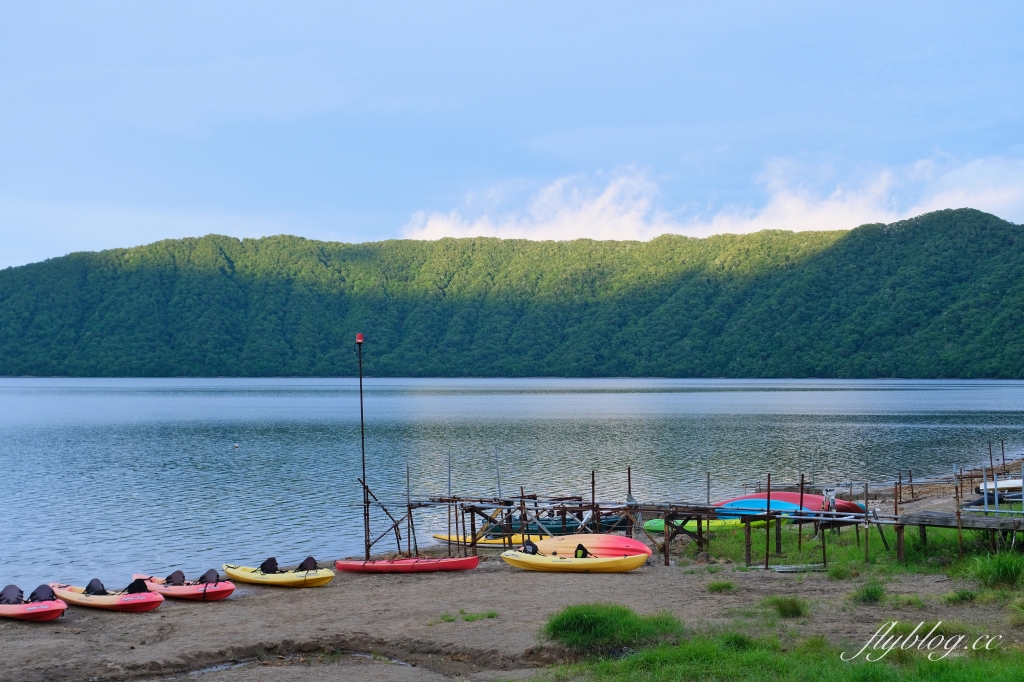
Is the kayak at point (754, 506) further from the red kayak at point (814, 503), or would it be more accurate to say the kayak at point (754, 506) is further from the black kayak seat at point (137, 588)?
the black kayak seat at point (137, 588)

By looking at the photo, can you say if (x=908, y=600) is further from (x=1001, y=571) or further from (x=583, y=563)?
(x=583, y=563)

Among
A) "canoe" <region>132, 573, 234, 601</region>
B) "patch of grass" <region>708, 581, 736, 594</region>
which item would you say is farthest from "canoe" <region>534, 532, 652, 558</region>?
"canoe" <region>132, 573, 234, 601</region>

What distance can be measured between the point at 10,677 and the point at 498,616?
784 centimetres

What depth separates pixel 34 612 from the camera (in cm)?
1739

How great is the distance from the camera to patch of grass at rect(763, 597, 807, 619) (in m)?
14.9

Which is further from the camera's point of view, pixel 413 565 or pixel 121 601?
pixel 413 565

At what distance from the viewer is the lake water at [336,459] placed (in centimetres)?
2912

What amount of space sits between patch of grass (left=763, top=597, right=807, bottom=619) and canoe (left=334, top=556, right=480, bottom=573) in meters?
9.40

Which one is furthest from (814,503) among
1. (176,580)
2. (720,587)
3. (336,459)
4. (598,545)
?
(336,459)

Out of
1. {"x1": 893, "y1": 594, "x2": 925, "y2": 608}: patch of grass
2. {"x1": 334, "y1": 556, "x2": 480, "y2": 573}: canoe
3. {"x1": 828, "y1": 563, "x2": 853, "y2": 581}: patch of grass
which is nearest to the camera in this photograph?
{"x1": 893, "y1": 594, "x2": 925, "y2": 608}: patch of grass

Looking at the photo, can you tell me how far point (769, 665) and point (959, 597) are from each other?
5364mm

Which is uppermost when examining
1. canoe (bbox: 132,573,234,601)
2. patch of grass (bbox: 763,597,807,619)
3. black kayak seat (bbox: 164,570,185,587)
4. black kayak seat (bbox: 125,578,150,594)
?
patch of grass (bbox: 763,597,807,619)

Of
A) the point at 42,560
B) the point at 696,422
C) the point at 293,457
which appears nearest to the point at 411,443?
the point at 293,457

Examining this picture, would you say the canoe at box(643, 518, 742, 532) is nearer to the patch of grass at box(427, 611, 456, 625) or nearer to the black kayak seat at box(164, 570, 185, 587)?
the patch of grass at box(427, 611, 456, 625)
